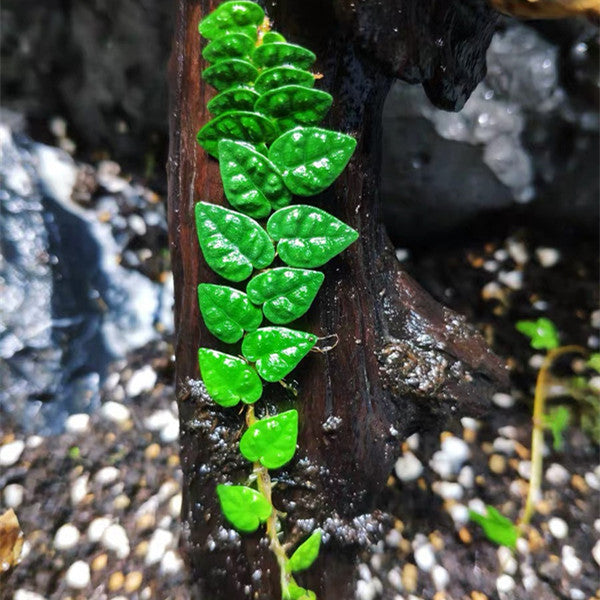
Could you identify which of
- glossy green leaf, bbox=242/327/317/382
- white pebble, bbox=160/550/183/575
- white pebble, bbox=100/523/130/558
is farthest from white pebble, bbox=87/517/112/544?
glossy green leaf, bbox=242/327/317/382

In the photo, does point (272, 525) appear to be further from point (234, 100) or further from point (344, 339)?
point (234, 100)

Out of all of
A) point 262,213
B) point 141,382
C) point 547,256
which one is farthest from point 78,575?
point 547,256

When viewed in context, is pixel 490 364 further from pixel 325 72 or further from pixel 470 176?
pixel 470 176

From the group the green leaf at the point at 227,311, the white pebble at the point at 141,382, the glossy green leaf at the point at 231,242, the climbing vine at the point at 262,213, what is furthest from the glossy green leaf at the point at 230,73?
the white pebble at the point at 141,382

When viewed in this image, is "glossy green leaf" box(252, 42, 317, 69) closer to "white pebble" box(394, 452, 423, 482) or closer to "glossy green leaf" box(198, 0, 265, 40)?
"glossy green leaf" box(198, 0, 265, 40)

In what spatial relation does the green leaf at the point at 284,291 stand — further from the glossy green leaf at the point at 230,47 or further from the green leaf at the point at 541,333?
the green leaf at the point at 541,333
